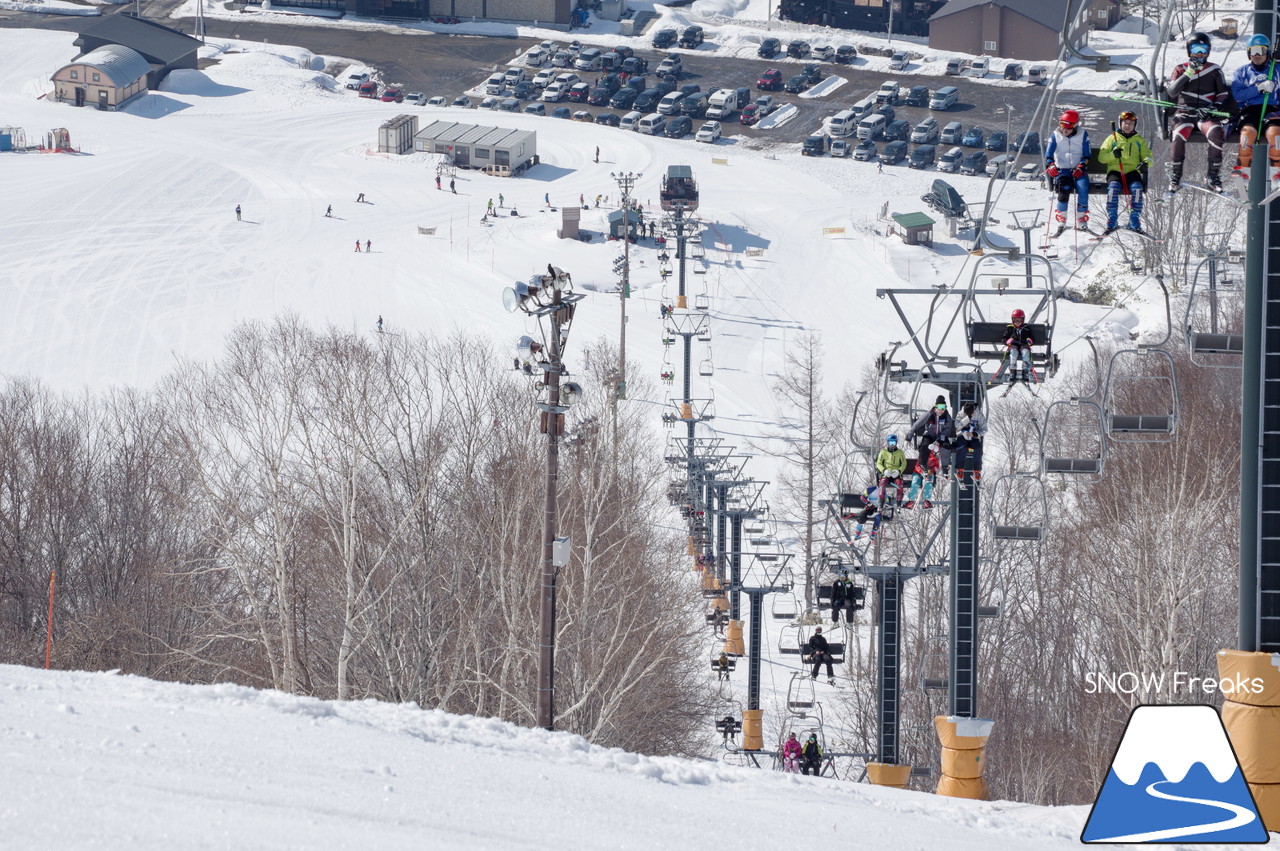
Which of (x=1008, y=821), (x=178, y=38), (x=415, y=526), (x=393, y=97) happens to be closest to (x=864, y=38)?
(x=393, y=97)

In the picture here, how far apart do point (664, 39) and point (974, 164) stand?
2839cm

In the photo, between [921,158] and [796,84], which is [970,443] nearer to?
[921,158]

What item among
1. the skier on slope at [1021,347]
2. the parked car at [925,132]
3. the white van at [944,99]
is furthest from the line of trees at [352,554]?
the white van at [944,99]

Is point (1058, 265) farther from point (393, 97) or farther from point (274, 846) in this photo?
point (274, 846)

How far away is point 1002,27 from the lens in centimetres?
9231

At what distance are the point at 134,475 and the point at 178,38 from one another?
62806 mm

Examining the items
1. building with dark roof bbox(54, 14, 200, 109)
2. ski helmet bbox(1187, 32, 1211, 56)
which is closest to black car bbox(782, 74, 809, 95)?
building with dark roof bbox(54, 14, 200, 109)

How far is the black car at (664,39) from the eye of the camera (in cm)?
9762

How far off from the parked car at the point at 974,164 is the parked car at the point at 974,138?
6.61 feet

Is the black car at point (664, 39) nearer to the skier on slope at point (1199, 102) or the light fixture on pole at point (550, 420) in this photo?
the light fixture on pole at point (550, 420)

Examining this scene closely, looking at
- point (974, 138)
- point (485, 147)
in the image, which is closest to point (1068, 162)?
point (485, 147)

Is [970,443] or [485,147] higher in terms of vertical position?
[485,147]

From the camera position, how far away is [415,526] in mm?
30562

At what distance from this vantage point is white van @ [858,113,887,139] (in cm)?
7950
